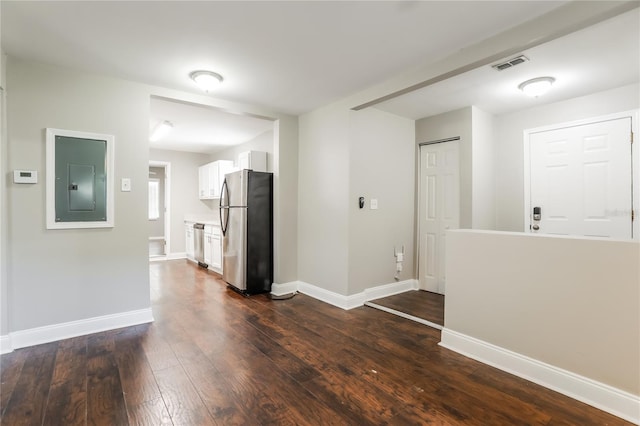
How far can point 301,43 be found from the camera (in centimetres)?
236

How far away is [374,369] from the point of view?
2.20 metres

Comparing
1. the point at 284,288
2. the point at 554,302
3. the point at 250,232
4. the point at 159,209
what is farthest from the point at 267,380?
the point at 159,209

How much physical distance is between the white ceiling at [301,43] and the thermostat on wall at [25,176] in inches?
38.0

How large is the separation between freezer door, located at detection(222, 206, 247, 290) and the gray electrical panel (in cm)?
157

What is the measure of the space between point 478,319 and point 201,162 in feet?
21.8

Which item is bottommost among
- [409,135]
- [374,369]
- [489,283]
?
[374,369]

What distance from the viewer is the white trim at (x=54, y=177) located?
2.65 metres

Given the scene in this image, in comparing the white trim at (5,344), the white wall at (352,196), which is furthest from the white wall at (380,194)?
the white trim at (5,344)

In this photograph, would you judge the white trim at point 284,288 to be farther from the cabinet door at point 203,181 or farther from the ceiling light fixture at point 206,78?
the cabinet door at point 203,181

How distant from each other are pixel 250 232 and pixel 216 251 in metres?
1.61

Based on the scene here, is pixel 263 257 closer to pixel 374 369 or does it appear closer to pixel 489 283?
pixel 374 369

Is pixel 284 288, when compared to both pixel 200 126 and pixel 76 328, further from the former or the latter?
pixel 200 126

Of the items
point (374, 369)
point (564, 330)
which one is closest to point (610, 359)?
point (564, 330)

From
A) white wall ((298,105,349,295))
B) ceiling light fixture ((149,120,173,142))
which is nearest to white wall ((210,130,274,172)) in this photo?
white wall ((298,105,349,295))
